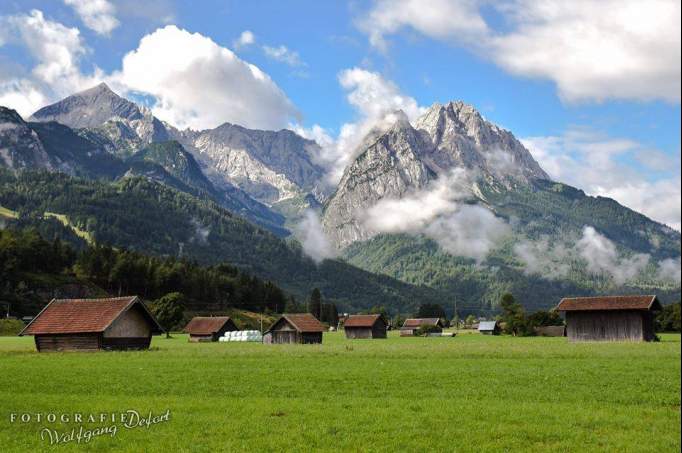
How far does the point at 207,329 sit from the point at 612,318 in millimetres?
76147

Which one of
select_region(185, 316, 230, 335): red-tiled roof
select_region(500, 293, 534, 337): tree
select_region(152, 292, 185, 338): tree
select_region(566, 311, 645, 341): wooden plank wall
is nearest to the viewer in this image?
select_region(566, 311, 645, 341): wooden plank wall

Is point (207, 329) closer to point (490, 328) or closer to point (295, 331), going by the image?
point (295, 331)

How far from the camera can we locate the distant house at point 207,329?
124 m

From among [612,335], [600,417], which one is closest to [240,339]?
[612,335]

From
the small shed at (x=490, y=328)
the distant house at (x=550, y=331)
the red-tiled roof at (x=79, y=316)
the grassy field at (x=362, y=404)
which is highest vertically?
the red-tiled roof at (x=79, y=316)

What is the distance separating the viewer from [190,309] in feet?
619

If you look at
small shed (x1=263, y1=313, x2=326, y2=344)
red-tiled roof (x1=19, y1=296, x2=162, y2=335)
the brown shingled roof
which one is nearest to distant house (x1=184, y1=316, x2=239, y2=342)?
small shed (x1=263, y1=313, x2=326, y2=344)

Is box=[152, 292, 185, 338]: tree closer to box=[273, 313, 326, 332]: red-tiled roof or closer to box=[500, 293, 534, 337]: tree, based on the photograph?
box=[273, 313, 326, 332]: red-tiled roof

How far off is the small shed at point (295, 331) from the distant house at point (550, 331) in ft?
193

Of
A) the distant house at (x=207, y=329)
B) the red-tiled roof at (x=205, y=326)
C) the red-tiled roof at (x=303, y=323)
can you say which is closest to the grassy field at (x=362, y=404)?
the red-tiled roof at (x=303, y=323)

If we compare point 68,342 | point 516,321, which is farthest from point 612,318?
point 68,342

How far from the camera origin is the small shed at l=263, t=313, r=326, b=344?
10494 centimetres

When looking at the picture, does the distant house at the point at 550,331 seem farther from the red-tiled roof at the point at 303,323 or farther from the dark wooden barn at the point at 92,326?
the dark wooden barn at the point at 92,326

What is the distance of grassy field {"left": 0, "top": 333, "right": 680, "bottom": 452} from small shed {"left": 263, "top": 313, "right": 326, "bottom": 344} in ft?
195
